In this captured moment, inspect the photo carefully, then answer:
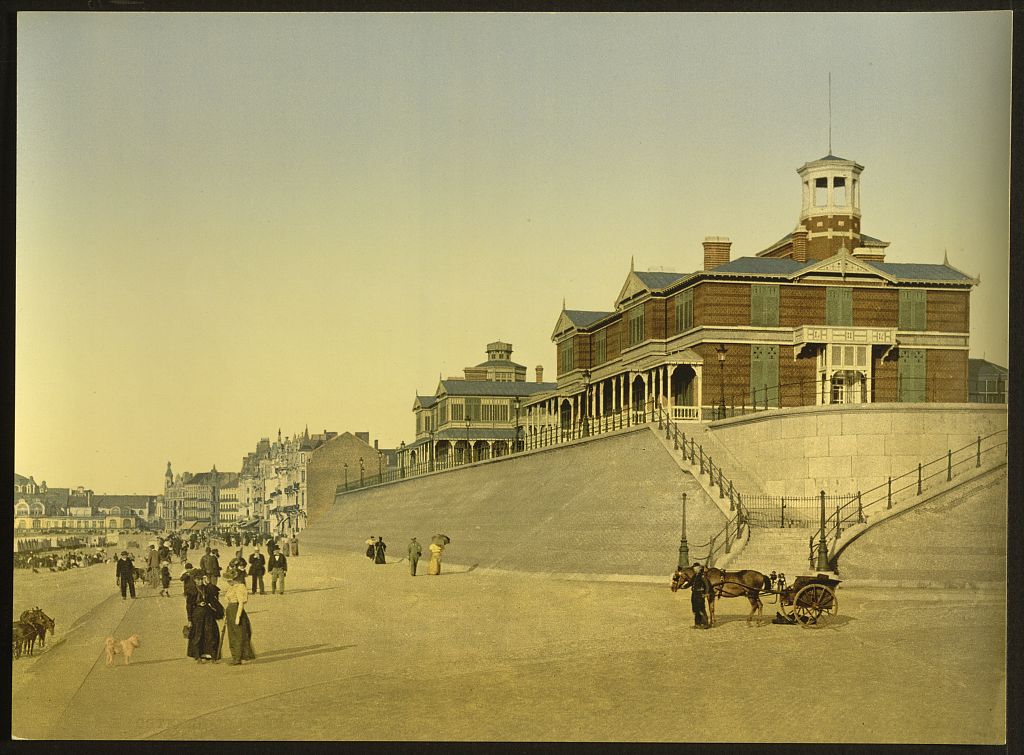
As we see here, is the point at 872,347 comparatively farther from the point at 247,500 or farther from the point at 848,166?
the point at 247,500

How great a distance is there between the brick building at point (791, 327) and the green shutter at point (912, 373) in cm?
4

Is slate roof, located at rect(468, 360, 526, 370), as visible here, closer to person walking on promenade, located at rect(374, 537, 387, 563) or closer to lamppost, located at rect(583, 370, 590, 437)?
person walking on promenade, located at rect(374, 537, 387, 563)

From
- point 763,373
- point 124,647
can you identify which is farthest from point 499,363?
point 124,647

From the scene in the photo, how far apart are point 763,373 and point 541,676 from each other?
20039 millimetres

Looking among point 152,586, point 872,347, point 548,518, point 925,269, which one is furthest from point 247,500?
point 925,269

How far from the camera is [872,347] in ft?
126

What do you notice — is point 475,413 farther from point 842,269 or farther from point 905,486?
point 905,486

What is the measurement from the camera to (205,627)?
2333 centimetres

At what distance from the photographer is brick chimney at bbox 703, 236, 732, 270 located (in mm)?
33031

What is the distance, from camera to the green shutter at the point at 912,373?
35.7 metres

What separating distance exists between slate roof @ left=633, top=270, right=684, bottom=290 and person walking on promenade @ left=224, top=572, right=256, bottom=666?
16.1 m

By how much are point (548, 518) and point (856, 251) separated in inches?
442

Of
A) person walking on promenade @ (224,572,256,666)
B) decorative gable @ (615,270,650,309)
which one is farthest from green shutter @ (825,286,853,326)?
person walking on promenade @ (224,572,256,666)

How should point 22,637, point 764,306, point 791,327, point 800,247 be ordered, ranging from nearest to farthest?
point 22,637 < point 800,247 < point 791,327 < point 764,306
